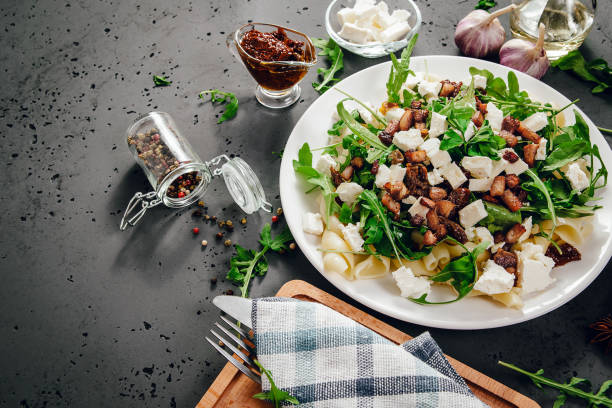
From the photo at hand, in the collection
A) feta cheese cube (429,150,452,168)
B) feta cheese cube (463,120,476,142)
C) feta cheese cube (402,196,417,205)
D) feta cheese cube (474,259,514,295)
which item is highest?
feta cheese cube (463,120,476,142)

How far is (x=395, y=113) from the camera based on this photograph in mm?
2121

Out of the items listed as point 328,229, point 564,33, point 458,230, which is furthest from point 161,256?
point 564,33

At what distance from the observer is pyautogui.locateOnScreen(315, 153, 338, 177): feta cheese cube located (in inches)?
84.1

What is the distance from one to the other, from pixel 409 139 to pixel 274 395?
46.6 inches

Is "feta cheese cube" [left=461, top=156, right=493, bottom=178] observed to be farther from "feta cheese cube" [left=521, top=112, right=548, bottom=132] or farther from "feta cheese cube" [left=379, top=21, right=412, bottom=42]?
"feta cheese cube" [left=379, top=21, right=412, bottom=42]

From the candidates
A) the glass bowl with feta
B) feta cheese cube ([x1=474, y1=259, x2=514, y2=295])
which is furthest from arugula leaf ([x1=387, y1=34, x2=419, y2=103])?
feta cheese cube ([x1=474, y1=259, x2=514, y2=295])

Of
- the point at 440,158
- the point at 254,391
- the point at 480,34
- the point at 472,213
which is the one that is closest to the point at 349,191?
the point at 440,158

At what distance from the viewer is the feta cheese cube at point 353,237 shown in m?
1.96

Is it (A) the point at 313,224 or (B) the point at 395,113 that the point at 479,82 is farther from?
(A) the point at 313,224

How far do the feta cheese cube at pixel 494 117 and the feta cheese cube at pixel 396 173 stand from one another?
46 centimetres

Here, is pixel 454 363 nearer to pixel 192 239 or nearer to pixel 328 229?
pixel 328 229

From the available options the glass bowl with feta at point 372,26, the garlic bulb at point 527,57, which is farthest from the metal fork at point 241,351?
the garlic bulb at point 527,57

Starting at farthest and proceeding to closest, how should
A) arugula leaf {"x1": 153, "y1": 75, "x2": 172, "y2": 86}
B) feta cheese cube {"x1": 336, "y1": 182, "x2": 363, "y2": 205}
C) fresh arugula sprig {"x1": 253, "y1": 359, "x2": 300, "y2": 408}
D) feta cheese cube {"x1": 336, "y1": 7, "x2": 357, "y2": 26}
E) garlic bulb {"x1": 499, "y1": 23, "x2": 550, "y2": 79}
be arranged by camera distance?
arugula leaf {"x1": 153, "y1": 75, "x2": 172, "y2": 86} < feta cheese cube {"x1": 336, "y1": 7, "x2": 357, "y2": 26} < garlic bulb {"x1": 499, "y1": 23, "x2": 550, "y2": 79} < feta cheese cube {"x1": 336, "y1": 182, "x2": 363, "y2": 205} < fresh arugula sprig {"x1": 253, "y1": 359, "x2": 300, "y2": 408}

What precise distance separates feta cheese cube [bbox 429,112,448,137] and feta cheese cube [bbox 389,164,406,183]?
0.68 feet
